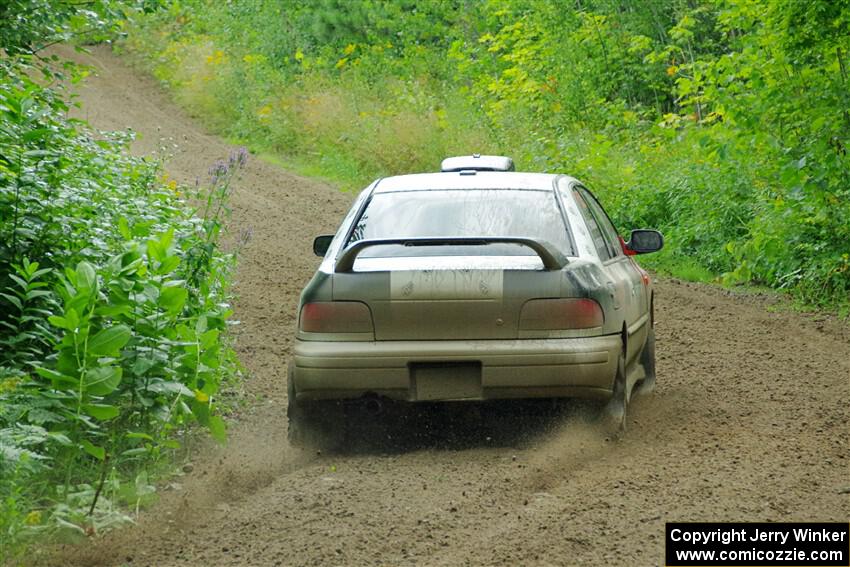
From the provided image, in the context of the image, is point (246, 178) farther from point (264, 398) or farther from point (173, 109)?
point (264, 398)

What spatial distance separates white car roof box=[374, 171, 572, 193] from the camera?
7578 mm

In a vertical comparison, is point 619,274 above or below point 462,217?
below

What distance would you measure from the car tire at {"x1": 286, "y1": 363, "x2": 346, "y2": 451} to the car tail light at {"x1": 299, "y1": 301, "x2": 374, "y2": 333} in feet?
1.15

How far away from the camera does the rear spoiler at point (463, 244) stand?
659 cm

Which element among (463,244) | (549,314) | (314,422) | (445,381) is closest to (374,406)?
(314,422)

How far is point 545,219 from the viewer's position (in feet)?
23.9

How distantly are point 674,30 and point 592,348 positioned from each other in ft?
42.4

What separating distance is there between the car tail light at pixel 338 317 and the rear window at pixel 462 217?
0.45 metres

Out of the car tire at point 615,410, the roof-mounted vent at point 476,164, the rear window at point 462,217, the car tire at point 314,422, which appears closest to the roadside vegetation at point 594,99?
the roof-mounted vent at point 476,164

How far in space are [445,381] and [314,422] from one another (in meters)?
0.86

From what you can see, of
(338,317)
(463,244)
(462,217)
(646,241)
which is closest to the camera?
(338,317)

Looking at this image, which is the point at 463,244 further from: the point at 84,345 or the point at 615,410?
the point at 84,345

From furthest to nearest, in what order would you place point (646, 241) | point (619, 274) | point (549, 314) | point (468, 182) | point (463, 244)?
1. point (646, 241)
2. point (468, 182)
3. point (619, 274)
4. point (463, 244)
5. point (549, 314)

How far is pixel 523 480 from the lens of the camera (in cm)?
612
